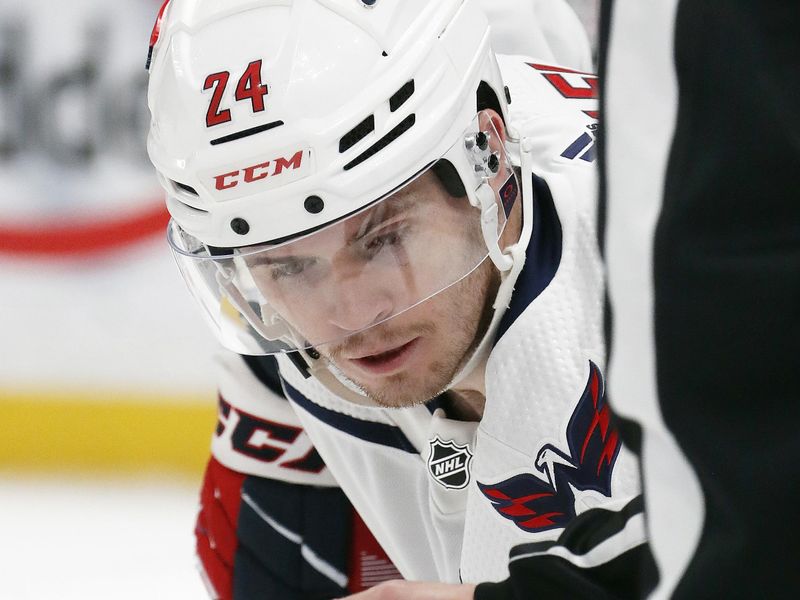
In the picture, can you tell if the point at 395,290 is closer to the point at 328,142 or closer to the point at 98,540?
the point at 328,142

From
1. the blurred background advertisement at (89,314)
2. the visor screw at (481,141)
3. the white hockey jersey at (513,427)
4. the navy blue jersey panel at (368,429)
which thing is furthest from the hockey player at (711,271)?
the blurred background advertisement at (89,314)

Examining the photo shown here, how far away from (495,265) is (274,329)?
222 mm

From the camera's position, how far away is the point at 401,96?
1.09 meters

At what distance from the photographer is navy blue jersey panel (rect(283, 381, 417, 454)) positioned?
55.6 inches

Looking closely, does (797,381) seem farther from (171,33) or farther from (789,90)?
(171,33)

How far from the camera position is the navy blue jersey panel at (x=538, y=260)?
116 cm

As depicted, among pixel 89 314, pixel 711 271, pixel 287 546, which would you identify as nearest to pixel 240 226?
pixel 287 546

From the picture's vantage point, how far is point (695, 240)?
1.24 feet

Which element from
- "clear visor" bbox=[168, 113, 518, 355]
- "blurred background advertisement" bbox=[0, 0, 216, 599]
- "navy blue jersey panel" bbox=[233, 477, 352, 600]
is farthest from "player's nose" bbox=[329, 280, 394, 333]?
"blurred background advertisement" bbox=[0, 0, 216, 599]

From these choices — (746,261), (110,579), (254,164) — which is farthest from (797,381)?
(110,579)

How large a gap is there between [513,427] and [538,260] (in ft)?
0.51

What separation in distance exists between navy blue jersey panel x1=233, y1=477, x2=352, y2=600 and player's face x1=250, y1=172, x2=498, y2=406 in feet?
1.25

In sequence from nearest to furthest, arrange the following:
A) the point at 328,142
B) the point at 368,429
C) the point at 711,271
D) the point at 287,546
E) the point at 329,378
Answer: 1. the point at 711,271
2. the point at 328,142
3. the point at 329,378
4. the point at 368,429
5. the point at 287,546

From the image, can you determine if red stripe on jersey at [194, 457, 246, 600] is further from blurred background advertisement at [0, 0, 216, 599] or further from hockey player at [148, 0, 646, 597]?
blurred background advertisement at [0, 0, 216, 599]
